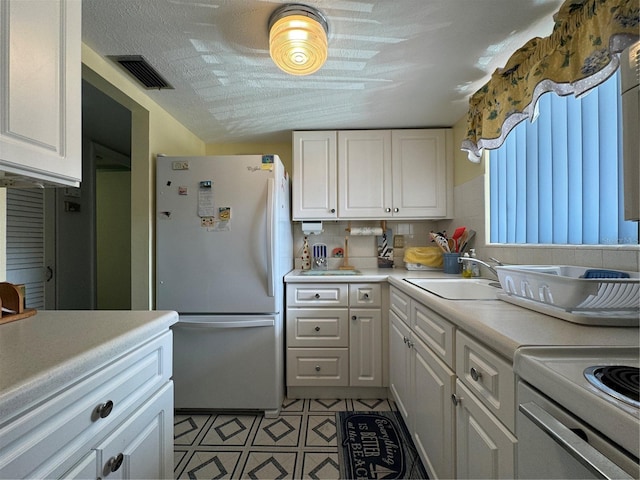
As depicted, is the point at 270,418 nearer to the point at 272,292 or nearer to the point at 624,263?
the point at 272,292

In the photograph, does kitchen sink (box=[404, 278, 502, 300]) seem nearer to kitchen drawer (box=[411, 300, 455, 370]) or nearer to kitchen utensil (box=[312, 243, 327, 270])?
kitchen drawer (box=[411, 300, 455, 370])

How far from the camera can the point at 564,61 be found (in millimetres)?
1076

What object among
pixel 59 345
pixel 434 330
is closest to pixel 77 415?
pixel 59 345

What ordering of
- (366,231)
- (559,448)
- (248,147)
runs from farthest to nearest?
(248,147)
(366,231)
(559,448)

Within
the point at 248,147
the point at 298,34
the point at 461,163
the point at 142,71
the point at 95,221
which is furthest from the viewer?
the point at 95,221

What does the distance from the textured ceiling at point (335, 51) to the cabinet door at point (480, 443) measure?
150cm

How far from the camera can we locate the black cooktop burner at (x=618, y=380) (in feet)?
1.47

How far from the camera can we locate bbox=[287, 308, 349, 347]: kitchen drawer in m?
2.06

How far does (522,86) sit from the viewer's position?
131cm

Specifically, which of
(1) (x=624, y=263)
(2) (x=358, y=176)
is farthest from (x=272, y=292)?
(1) (x=624, y=263)

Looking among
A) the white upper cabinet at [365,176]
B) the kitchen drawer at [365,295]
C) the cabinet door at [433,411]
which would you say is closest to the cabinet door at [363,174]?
the white upper cabinet at [365,176]

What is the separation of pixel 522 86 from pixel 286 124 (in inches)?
62.6

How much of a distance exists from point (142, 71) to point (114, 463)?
5.97 ft

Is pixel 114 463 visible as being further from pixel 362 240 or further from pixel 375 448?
pixel 362 240
